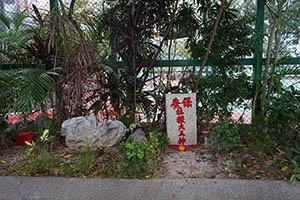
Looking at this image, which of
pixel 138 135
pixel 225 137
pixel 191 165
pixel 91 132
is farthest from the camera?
pixel 138 135

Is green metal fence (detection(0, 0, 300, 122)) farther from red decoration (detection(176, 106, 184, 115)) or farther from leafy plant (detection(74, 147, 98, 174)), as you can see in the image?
leafy plant (detection(74, 147, 98, 174))

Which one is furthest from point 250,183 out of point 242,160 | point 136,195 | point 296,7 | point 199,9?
point 296,7

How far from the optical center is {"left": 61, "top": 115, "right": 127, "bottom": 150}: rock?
9.78 feet

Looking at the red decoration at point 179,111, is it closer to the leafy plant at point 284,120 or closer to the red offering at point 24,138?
the leafy plant at point 284,120

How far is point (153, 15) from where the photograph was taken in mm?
3566

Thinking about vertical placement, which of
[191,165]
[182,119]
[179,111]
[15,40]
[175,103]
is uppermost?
[15,40]

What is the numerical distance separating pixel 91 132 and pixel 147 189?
123 cm

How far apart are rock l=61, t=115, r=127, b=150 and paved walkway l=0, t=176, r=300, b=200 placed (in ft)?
2.58

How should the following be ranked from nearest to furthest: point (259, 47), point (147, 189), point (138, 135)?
1. point (147, 189)
2. point (138, 135)
3. point (259, 47)

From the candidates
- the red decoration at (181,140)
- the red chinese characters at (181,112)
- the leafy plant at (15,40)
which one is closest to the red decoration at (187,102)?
the red chinese characters at (181,112)

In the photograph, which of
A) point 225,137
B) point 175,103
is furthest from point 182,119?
point 225,137

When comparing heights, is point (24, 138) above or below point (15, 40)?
below

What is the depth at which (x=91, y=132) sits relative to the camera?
9.84 feet

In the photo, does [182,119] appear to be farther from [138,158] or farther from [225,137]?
[138,158]
